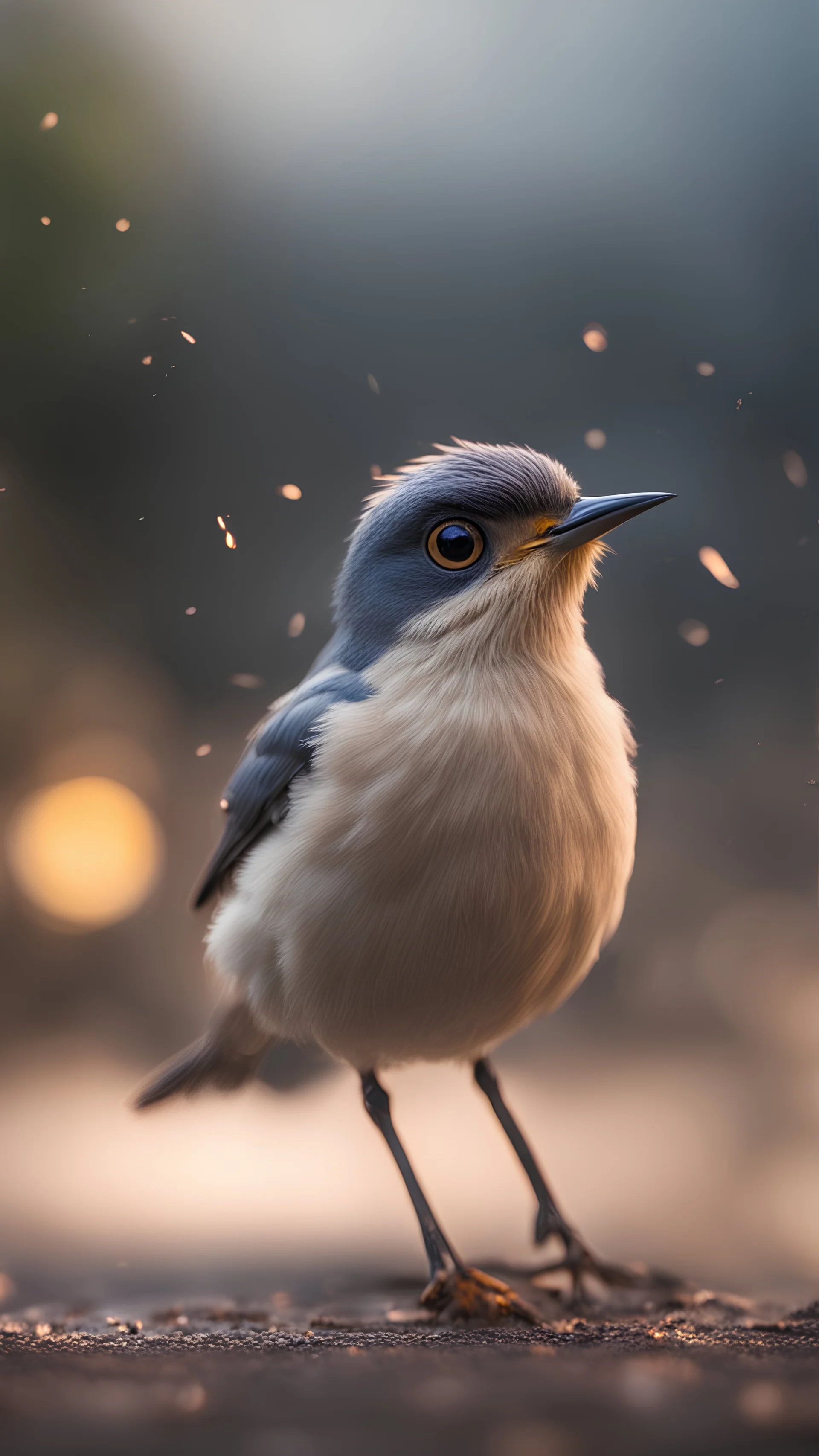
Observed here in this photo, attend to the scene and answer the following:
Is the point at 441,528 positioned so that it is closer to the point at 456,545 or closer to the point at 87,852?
the point at 456,545

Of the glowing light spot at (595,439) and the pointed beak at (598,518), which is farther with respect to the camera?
the glowing light spot at (595,439)

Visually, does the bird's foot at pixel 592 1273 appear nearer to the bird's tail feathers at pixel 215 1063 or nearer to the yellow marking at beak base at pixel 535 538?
the bird's tail feathers at pixel 215 1063

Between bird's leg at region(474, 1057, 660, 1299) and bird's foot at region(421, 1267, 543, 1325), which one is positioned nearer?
bird's foot at region(421, 1267, 543, 1325)

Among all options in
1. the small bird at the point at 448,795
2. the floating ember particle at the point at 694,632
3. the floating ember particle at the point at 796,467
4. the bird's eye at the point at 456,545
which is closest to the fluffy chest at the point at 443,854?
the small bird at the point at 448,795

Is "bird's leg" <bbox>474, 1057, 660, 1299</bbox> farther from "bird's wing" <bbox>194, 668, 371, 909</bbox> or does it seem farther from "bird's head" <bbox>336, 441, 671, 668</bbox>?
Answer: "bird's head" <bbox>336, 441, 671, 668</bbox>

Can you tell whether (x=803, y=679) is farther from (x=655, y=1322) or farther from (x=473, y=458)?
(x=655, y=1322)

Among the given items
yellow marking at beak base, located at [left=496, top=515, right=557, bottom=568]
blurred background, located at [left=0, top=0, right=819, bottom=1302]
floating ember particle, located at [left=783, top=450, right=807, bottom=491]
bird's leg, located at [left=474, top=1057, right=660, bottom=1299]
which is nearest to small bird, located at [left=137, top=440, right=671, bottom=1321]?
yellow marking at beak base, located at [left=496, top=515, right=557, bottom=568]
